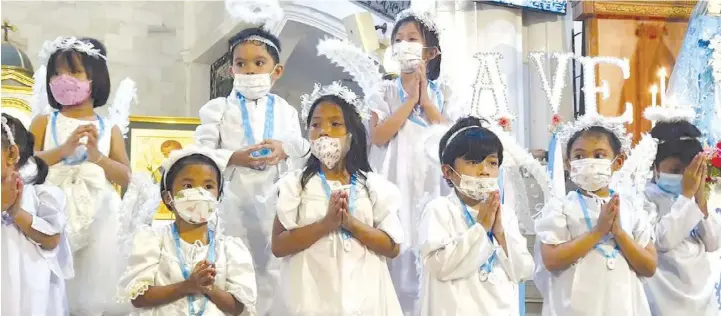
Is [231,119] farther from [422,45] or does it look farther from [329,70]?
[329,70]

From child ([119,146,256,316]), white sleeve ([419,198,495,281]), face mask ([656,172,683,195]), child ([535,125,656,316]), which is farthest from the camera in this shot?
face mask ([656,172,683,195])

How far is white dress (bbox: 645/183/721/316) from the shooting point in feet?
13.9

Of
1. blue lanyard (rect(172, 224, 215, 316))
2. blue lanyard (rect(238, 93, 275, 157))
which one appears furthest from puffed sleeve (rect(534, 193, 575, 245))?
blue lanyard (rect(172, 224, 215, 316))

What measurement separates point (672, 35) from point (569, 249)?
3.16 meters

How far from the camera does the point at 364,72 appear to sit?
181 inches

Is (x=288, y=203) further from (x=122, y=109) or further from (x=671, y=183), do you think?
(x=671, y=183)

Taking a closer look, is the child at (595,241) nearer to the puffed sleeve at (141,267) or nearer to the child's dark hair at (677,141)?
the child's dark hair at (677,141)

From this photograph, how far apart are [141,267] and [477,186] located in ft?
4.39

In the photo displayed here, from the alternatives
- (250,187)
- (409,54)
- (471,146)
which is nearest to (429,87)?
(409,54)

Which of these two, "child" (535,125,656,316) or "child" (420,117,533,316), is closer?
"child" (420,117,533,316)

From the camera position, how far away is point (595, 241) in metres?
3.82

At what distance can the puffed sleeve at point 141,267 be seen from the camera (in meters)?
3.36

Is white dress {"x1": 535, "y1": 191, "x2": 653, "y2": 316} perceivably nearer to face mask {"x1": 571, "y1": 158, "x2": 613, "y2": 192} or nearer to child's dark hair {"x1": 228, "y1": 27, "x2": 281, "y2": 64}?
face mask {"x1": 571, "y1": 158, "x2": 613, "y2": 192}

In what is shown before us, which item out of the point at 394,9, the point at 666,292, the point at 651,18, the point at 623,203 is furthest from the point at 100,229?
the point at 651,18
